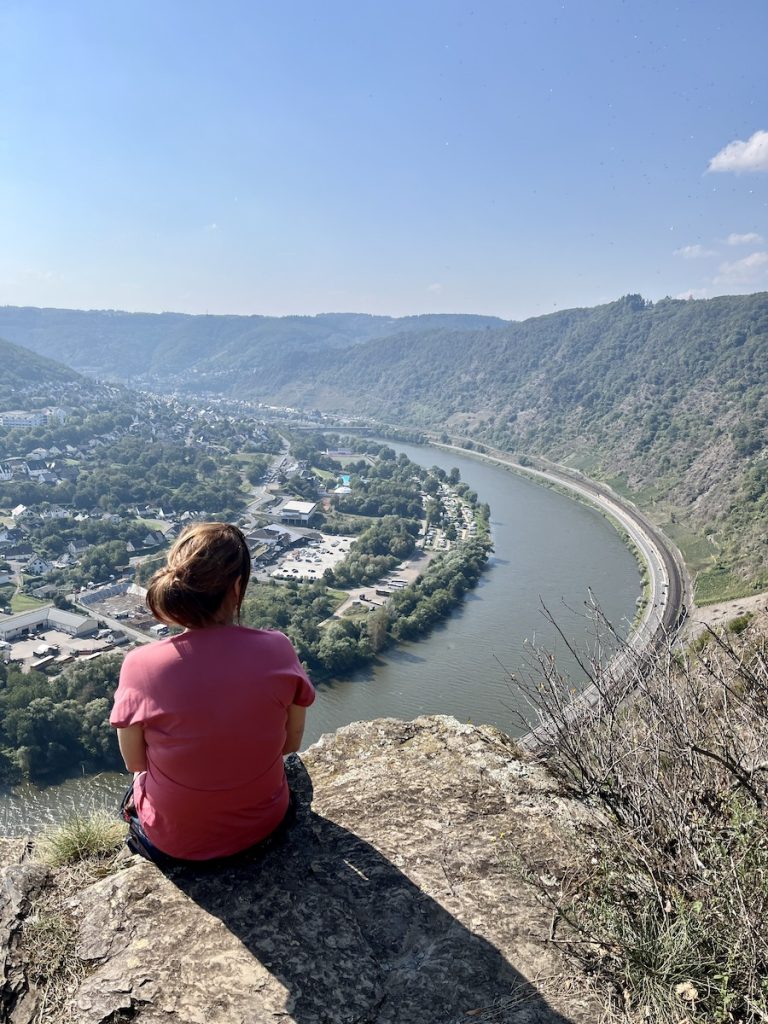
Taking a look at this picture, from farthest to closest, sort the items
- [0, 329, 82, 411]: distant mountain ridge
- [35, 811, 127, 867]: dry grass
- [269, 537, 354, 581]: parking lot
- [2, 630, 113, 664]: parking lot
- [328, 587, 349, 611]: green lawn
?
[0, 329, 82, 411]: distant mountain ridge, [269, 537, 354, 581]: parking lot, [328, 587, 349, 611]: green lawn, [2, 630, 113, 664]: parking lot, [35, 811, 127, 867]: dry grass

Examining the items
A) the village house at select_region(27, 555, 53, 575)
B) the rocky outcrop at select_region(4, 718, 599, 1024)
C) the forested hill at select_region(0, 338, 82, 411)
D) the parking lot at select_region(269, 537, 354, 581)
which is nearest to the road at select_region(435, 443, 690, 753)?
the rocky outcrop at select_region(4, 718, 599, 1024)

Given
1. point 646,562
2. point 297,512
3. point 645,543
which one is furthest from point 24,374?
point 646,562

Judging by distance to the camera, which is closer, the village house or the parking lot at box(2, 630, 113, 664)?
the parking lot at box(2, 630, 113, 664)

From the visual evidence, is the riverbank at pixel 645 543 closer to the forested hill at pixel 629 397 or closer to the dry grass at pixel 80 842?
the forested hill at pixel 629 397

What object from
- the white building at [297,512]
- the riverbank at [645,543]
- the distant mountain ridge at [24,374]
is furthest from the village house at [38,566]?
the distant mountain ridge at [24,374]

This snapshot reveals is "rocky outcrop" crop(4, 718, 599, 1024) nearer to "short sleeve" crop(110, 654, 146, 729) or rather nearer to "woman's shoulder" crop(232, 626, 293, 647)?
"short sleeve" crop(110, 654, 146, 729)
